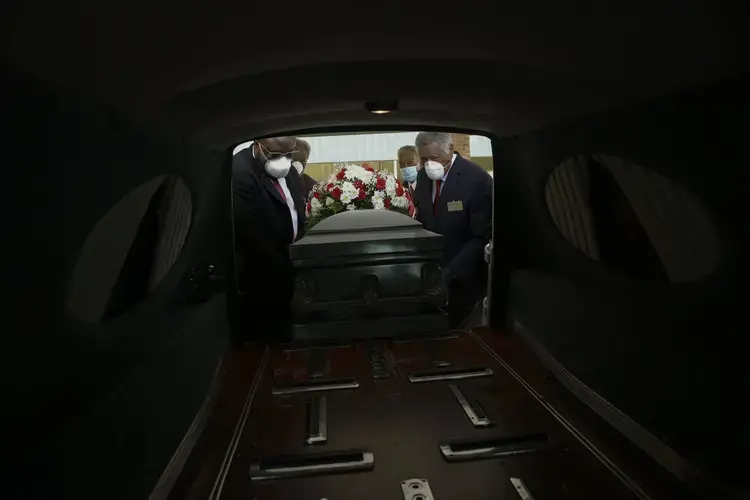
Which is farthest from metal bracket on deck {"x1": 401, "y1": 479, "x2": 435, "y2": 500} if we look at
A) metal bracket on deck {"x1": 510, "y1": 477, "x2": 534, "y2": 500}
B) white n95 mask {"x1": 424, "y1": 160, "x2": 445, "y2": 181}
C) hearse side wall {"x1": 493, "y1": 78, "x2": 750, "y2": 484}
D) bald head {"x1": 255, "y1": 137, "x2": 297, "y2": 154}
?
white n95 mask {"x1": 424, "y1": 160, "x2": 445, "y2": 181}

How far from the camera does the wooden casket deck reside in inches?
63.1

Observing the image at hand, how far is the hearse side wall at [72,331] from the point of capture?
96 centimetres

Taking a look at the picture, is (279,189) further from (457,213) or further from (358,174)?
(457,213)

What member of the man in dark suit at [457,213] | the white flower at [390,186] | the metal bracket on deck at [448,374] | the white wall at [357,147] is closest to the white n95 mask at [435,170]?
the man in dark suit at [457,213]

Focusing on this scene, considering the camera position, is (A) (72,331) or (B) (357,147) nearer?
(A) (72,331)

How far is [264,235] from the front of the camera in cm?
316

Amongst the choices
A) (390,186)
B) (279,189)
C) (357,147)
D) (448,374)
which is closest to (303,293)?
(279,189)

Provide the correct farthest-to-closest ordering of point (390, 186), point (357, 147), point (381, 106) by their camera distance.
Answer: point (357, 147), point (390, 186), point (381, 106)

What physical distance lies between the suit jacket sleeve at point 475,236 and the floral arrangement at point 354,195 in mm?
405

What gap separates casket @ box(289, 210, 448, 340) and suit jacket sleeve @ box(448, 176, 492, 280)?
460mm

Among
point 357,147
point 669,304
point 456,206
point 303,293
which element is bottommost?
point 303,293

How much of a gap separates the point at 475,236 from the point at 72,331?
103 inches

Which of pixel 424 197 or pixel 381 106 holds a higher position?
pixel 381 106

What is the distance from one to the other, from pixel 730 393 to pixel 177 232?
5.09 feet
